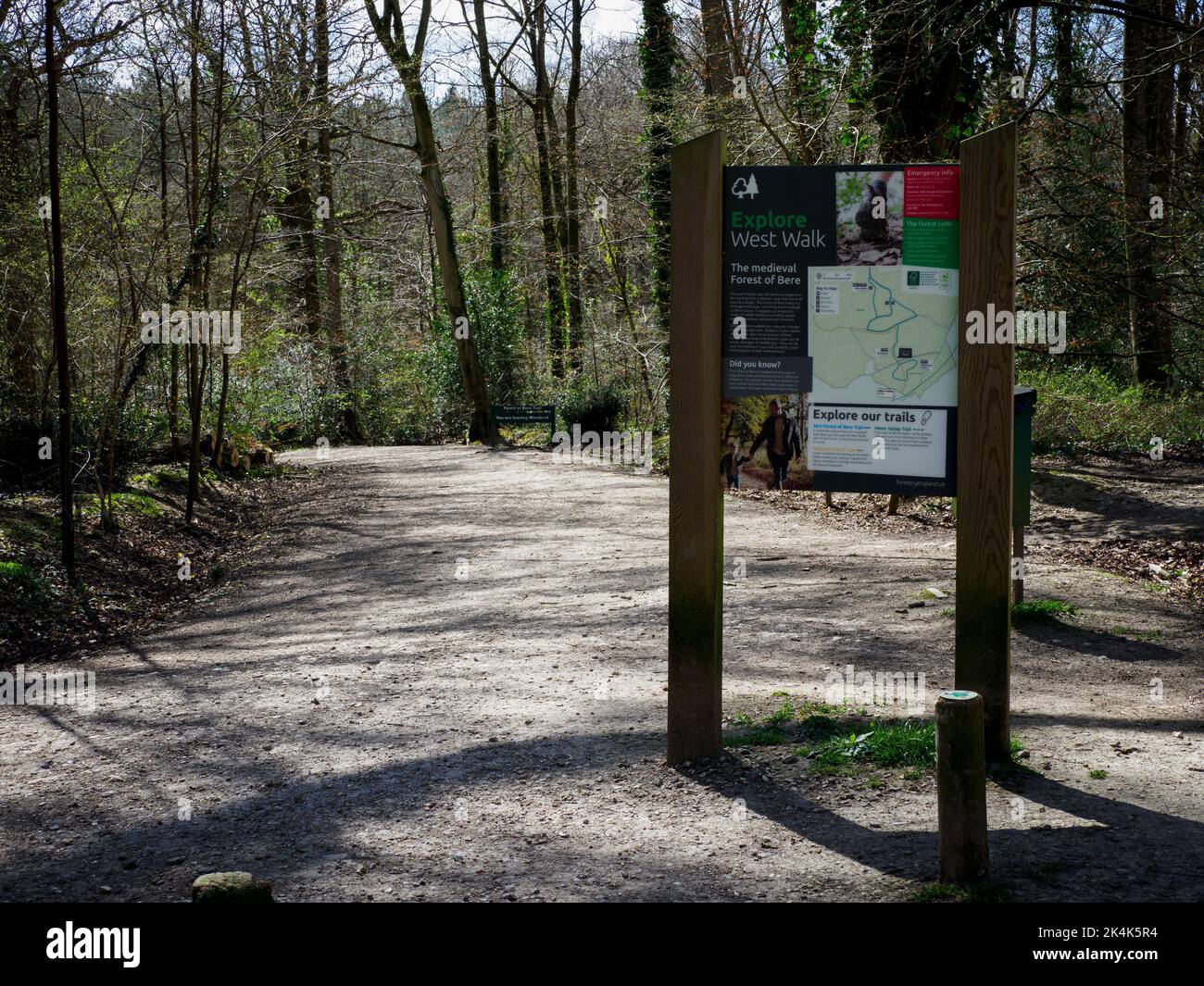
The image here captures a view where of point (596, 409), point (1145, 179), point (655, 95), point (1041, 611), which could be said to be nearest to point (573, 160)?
point (596, 409)

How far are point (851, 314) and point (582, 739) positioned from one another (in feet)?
8.06

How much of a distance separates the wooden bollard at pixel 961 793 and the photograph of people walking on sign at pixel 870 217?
1.99 meters

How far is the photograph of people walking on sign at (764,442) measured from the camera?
189 inches

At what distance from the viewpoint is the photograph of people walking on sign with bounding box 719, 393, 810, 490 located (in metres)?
4.81

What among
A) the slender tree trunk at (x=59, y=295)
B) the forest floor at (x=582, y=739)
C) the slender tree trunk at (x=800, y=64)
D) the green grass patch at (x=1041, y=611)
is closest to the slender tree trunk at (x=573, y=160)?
the slender tree trunk at (x=800, y=64)

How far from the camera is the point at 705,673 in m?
4.90

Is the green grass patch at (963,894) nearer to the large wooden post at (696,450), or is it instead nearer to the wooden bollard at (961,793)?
the wooden bollard at (961,793)

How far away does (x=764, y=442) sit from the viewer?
4.84m

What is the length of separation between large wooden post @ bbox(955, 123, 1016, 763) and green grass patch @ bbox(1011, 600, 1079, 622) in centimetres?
306

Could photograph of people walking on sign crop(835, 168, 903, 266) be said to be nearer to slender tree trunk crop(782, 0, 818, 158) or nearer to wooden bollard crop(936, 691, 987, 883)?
wooden bollard crop(936, 691, 987, 883)

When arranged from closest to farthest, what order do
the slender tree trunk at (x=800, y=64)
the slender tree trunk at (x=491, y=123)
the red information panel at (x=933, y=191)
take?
the red information panel at (x=933, y=191) → the slender tree trunk at (x=800, y=64) → the slender tree trunk at (x=491, y=123)
